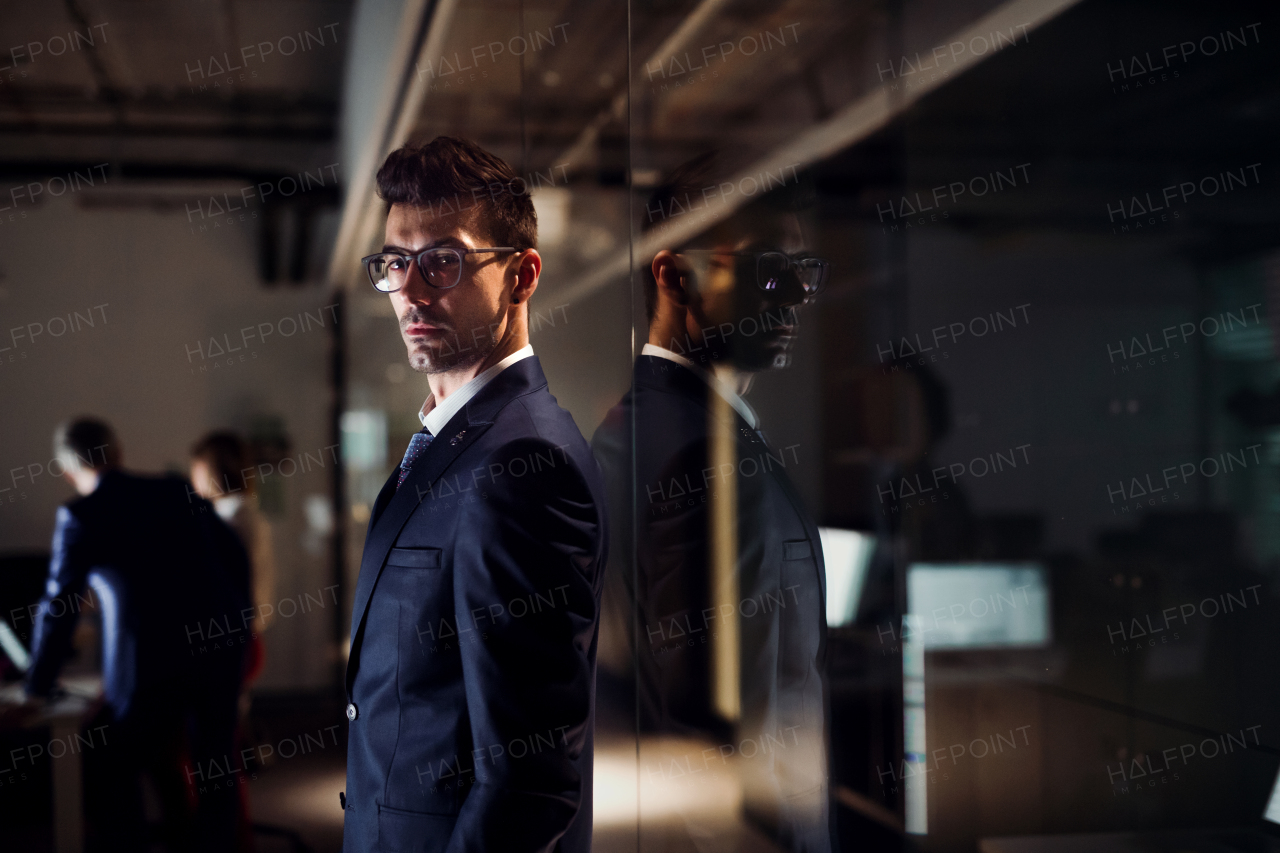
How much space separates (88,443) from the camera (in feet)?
8.54

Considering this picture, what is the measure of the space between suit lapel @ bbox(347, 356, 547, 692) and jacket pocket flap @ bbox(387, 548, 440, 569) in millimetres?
17

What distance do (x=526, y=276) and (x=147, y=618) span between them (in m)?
1.89

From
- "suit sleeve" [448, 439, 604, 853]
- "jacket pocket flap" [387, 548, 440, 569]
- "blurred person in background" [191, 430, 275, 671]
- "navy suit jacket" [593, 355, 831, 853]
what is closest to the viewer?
"suit sleeve" [448, 439, 604, 853]

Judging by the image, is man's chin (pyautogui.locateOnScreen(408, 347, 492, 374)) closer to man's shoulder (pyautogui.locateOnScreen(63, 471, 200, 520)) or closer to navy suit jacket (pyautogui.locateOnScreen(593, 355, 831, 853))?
navy suit jacket (pyautogui.locateOnScreen(593, 355, 831, 853))

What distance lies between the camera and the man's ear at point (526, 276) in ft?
4.94

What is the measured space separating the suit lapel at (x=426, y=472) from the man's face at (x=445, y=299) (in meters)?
0.08

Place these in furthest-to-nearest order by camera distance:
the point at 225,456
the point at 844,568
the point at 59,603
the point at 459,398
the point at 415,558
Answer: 1. the point at 225,456
2. the point at 59,603
3. the point at 844,568
4. the point at 459,398
5. the point at 415,558

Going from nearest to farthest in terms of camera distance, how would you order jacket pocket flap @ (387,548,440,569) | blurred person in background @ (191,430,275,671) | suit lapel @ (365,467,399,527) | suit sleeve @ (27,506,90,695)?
jacket pocket flap @ (387,548,440,569) < suit lapel @ (365,467,399,527) < suit sleeve @ (27,506,90,695) < blurred person in background @ (191,430,275,671)

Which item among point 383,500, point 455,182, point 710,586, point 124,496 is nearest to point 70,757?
point 124,496

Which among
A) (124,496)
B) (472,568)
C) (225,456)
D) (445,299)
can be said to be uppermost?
(225,456)

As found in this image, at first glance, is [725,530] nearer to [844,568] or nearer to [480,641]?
[844,568]

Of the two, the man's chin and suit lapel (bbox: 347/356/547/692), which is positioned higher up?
the man's chin

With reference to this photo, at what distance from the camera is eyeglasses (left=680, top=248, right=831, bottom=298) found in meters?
1.69

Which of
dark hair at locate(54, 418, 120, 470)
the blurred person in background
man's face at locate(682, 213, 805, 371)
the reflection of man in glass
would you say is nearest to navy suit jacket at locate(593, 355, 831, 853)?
the reflection of man in glass
